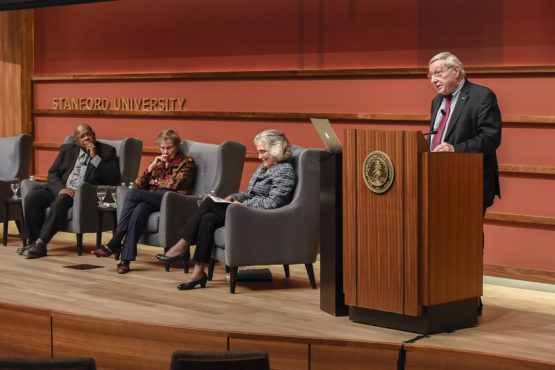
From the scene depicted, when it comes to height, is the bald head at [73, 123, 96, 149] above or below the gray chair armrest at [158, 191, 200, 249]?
above

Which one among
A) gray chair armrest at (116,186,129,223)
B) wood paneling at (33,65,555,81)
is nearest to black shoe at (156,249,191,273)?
gray chair armrest at (116,186,129,223)

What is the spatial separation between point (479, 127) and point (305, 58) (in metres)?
2.59

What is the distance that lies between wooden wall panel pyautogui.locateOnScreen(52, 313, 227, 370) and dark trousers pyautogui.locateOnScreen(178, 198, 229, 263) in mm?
1059

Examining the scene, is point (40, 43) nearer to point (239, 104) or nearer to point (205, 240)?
point (239, 104)

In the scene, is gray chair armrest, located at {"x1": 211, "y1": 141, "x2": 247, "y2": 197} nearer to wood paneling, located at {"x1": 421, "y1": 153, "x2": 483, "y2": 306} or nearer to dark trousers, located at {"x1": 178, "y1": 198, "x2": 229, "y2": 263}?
dark trousers, located at {"x1": 178, "y1": 198, "x2": 229, "y2": 263}

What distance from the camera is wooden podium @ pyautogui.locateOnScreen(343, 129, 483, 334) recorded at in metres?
3.49

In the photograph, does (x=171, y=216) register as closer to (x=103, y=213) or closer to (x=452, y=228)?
(x=103, y=213)

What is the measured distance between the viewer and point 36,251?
19.2ft

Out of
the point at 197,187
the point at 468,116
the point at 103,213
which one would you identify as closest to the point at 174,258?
the point at 197,187

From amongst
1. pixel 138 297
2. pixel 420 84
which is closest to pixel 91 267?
pixel 138 297

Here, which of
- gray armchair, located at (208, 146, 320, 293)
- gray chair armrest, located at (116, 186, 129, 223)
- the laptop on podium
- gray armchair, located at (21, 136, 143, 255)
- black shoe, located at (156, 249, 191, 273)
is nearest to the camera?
the laptop on podium

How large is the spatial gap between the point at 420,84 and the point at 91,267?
2.74m

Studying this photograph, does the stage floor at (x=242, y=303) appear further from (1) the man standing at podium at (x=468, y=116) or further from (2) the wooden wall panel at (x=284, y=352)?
(1) the man standing at podium at (x=468, y=116)

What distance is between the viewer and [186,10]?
692 centimetres
